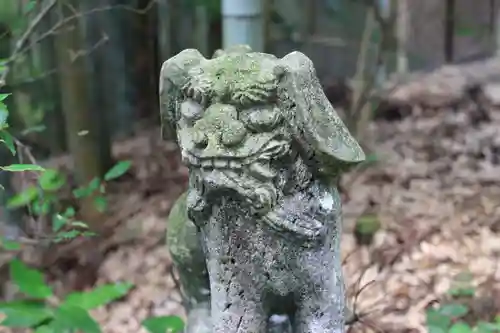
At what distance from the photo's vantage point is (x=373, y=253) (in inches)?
116

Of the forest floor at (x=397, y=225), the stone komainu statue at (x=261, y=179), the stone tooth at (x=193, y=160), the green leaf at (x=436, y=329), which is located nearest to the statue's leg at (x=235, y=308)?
the stone komainu statue at (x=261, y=179)

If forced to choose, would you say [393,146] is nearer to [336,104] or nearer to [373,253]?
[336,104]

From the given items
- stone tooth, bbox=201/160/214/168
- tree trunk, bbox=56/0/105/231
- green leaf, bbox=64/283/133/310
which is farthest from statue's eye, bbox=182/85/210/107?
tree trunk, bbox=56/0/105/231

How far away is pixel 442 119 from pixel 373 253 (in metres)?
1.96

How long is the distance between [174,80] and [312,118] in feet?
0.83

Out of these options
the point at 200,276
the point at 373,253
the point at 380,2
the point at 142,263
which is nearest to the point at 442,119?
the point at 380,2

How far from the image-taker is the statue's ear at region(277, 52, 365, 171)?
1.35 metres

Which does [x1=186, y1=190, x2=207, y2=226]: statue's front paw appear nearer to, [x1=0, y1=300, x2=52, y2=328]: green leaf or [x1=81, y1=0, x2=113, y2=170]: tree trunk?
[x1=0, y1=300, x2=52, y2=328]: green leaf

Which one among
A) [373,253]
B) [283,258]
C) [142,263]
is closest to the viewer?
[283,258]

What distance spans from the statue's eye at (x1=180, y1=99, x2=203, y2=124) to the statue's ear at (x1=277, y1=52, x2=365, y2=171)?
14 centimetres

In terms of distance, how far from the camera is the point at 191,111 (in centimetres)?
138

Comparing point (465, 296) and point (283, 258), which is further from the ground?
point (283, 258)

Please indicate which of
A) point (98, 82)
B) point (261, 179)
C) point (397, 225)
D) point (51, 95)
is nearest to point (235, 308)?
point (261, 179)

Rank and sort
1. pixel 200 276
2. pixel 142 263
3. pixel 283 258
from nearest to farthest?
1. pixel 283 258
2. pixel 200 276
3. pixel 142 263
